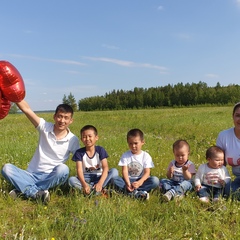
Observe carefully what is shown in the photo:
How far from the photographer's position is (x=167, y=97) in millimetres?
81438

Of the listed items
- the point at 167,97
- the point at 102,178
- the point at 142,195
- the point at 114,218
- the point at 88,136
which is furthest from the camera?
the point at 167,97

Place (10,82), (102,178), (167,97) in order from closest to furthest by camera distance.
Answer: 1. (10,82)
2. (102,178)
3. (167,97)

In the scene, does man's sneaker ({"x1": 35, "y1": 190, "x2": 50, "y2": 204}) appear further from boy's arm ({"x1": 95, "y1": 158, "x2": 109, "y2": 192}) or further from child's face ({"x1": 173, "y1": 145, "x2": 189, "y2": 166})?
child's face ({"x1": 173, "y1": 145, "x2": 189, "y2": 166})

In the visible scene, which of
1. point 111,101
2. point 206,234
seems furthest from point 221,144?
point 111,101

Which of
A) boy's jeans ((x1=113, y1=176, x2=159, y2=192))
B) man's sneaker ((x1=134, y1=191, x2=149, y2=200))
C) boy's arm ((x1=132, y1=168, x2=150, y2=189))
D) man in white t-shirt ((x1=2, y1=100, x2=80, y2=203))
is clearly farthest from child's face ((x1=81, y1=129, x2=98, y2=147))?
man's sneaker ((x1=134, y1=191, x2=149, y2=200))

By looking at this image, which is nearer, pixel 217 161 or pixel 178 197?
pixel 178 197

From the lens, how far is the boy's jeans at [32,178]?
4.26 metres

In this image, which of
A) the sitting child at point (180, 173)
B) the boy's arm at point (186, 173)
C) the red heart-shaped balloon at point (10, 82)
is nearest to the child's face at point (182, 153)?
the sitting child at point (180, 173)

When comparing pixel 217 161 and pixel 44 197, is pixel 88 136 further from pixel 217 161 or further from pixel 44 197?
pixel 217 161

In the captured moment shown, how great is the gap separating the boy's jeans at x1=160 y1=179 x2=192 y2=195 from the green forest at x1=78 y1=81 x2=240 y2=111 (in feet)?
224

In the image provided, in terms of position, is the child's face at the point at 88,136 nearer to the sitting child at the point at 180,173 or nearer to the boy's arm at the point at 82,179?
the boy's arm at the point at 82,179

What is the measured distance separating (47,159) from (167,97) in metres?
78.3

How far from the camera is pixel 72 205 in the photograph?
12.1 ft

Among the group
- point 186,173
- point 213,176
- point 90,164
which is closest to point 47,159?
point 90,164
